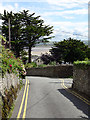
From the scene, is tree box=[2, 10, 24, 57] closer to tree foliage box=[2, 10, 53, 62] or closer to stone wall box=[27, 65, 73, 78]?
tree foliage box=[2, 10, 53, 62]

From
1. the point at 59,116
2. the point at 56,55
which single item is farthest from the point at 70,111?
the point at 56,55

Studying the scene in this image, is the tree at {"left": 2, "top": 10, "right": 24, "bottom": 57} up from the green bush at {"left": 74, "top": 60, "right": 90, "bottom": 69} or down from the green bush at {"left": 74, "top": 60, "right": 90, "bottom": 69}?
up

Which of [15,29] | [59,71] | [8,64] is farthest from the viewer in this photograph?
[15,29]

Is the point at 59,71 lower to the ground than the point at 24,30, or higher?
lower

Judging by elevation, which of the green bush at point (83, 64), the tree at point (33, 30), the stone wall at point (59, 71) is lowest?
the stone wall at point (59, 71)

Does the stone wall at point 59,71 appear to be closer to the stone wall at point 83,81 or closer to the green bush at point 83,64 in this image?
the green bush at point 83,64

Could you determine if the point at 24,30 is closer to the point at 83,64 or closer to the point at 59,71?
the point at 59,71

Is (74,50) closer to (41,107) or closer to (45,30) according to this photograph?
(45,30)

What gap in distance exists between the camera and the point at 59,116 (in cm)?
1045

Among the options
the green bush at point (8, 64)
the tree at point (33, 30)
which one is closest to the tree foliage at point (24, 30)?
the tree at point (33, 30)

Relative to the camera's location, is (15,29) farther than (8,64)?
Yes

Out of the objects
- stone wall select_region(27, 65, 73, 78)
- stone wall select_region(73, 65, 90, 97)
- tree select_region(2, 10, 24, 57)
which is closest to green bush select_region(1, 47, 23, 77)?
stone wall select_region(73, 65, 90, 97)

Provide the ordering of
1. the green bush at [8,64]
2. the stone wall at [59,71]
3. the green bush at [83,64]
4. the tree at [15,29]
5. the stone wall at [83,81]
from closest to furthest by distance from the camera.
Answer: the green bush at [8,64] < the stone wall at [83,81] < the green bush at [83,64] < the stone wall at [59,71] < the tree at [15,29]

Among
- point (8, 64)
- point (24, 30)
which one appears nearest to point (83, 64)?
point (8, 64)
